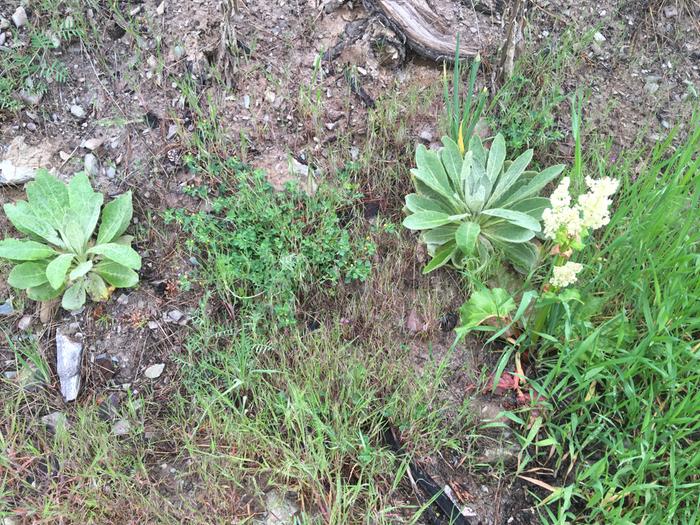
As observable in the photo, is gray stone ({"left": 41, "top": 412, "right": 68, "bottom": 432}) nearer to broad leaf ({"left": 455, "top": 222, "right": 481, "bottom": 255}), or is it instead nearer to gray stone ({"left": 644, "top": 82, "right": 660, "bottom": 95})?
broad leaf ({"left": 455, "top": 222, "right": 481, "bottom": 255})

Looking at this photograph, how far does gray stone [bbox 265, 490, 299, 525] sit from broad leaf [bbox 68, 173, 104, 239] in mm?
1492

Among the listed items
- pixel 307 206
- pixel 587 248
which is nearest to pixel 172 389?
pixel 307 206

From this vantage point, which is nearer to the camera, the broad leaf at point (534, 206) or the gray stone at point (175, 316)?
the broad leaf at point (534, 206)

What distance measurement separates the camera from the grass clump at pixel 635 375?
7.11 ft

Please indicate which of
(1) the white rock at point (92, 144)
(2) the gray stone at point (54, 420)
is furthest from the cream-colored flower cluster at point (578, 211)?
(1) the white rock at point (92, 144)

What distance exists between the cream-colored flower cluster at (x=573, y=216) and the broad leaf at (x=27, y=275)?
2.26 m

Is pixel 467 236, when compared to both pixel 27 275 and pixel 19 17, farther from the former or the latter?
pixel 19 17

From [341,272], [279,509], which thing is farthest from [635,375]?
[279,509]


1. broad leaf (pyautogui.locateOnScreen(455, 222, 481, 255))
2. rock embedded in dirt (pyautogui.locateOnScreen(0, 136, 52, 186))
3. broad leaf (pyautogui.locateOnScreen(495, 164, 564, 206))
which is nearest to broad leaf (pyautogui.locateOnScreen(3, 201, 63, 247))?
rock embedded in dirt (pyautogui.locateOnScreen(0, 136, 52, 186))

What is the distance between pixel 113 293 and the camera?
2781 millimetres

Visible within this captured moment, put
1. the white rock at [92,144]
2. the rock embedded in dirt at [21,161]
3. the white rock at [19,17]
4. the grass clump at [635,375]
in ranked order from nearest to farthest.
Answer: the grass clump at [635,375] → the rock embedded in dirt at [21,161] → the white rock at [92,144] → the white rock at [19,17]

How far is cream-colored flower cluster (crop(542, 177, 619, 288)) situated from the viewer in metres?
1.96

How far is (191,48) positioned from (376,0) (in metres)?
1.08

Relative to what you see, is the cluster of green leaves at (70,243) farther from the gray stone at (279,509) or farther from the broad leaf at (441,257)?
the broad leaf at (441,257)
